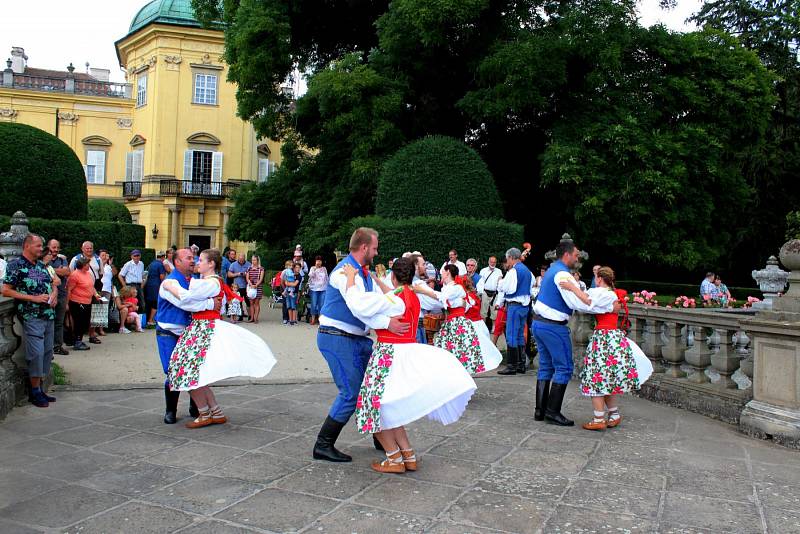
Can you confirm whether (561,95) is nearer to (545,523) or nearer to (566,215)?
(566,215)

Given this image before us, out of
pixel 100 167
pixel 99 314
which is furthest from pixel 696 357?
pixel 100 167

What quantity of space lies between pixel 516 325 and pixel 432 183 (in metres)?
8.60

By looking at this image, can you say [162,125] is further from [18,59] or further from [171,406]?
[171,406]

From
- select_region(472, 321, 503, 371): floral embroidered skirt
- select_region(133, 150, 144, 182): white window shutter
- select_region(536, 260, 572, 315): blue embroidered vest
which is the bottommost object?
select_region(472, 321, 503, 371): floral embroidered skirt

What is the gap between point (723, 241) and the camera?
2211 centimetres

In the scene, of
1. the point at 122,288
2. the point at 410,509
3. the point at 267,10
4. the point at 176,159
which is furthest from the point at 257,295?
the point at 176,159

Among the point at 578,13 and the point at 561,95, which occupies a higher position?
the point at 578,13

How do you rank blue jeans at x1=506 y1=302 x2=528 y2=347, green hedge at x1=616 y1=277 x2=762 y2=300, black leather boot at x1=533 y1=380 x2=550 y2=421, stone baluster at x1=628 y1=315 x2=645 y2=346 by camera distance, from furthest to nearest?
green hedge at x1=616 y1=277 x2=762 y2=300 < blue jeans at x1=506 y1=302 x2=528 y2=347 < stone baluster at x1=628 y1=315 x2=645 y2=346 < black leather boot at x1=533 y1=380 x2=550 y2=421

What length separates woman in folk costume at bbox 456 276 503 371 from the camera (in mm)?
8289

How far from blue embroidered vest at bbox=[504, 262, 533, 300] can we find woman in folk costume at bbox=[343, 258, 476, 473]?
5084 mm

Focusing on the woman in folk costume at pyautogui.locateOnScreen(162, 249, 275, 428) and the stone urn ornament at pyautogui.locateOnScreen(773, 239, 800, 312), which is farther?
the stone urn ornament at pyautogui.locateOnScreen(773, 239, 800, 312)

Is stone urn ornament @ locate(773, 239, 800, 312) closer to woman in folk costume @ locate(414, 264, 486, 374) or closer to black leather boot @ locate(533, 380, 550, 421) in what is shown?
black leather boot @ locate(533, 380, 550, 421)

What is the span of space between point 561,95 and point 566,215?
151 inches

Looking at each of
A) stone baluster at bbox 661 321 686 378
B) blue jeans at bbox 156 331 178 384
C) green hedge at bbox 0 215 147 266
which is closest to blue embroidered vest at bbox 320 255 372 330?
blue jeans at bbox 156 331 178 384
